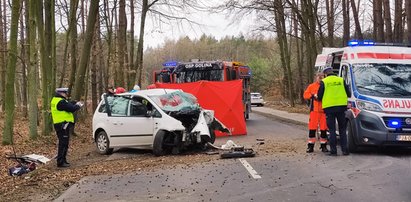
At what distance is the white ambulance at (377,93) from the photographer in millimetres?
11016

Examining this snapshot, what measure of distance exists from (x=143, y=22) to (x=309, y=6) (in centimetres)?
970

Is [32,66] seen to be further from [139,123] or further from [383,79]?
[383,79]

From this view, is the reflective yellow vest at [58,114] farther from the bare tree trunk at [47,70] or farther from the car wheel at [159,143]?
the bare tree trunk at [47,70]

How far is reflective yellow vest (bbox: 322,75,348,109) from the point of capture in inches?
444

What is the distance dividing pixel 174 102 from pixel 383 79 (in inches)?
209

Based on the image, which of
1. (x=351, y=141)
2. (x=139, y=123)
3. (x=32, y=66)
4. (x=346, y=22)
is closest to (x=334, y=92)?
(x=351, y=141)

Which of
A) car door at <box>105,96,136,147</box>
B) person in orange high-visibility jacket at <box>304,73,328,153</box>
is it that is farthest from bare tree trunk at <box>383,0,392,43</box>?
car door at <box>105,96,136,147</box>

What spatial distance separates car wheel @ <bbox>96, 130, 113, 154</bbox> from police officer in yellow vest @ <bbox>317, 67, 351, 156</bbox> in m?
5.93

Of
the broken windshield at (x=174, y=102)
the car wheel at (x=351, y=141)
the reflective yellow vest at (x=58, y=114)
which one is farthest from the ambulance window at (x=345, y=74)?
the reflective yellow vest at (x=58, y=114)

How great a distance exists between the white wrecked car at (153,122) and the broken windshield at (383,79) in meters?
3.96

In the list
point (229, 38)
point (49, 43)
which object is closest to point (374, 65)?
point (49, 43)

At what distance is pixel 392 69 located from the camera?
12.1 metres

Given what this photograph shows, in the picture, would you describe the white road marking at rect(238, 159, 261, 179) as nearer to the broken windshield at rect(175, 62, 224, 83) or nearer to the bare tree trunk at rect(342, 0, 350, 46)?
the broken windshield at rect(175, 62, 224, 83)

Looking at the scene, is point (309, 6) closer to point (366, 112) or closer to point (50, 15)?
point (50, 15)
